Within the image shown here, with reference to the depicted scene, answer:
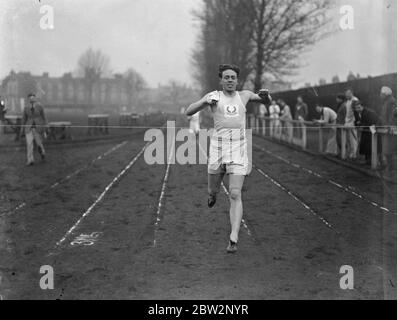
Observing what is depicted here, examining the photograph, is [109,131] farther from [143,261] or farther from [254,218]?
[143,261]

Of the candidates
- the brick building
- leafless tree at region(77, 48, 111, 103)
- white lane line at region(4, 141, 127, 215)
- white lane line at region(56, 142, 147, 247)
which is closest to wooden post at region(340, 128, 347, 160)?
white lane line at region(56, 142, 147, 247)

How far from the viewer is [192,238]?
6.04m

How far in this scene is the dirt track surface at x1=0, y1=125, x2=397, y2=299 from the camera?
4344 millimetres

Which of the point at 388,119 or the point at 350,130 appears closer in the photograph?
the point at 388,119

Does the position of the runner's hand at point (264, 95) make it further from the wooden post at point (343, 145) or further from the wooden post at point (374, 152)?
the wooden post at point (343, 145)

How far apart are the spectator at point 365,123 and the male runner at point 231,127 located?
6.27 m

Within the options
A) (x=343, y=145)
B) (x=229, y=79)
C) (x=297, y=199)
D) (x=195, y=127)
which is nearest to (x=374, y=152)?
(x=343, y=145)

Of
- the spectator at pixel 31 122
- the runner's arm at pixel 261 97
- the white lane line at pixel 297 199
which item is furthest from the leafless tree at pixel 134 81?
the runner's arm at pixel 261 97

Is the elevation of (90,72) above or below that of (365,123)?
above

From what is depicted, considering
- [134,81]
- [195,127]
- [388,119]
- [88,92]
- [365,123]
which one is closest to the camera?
[388,119]

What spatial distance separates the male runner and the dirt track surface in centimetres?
68

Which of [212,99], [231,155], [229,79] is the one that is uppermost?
[229,79]

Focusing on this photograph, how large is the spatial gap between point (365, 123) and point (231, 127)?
6.86m

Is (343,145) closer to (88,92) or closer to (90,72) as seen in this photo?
(90,72)
